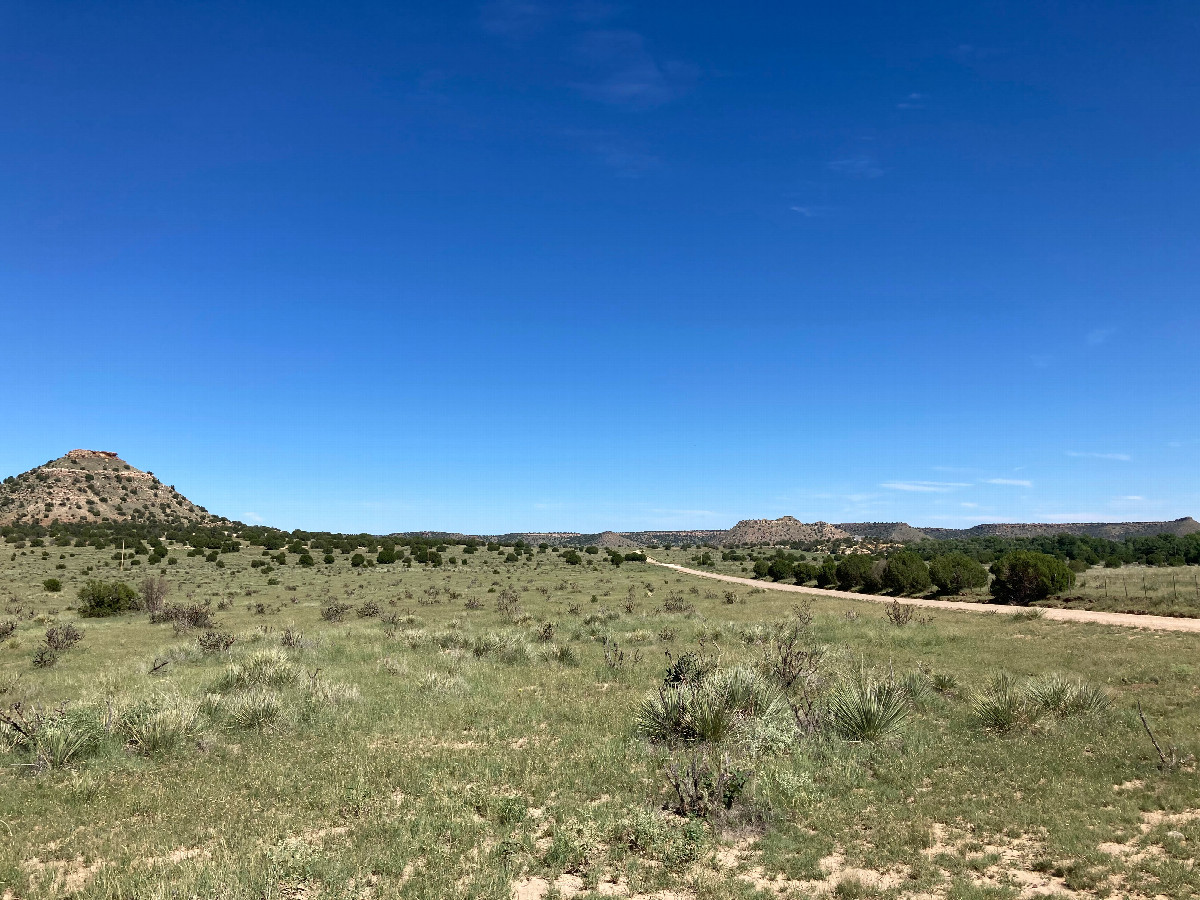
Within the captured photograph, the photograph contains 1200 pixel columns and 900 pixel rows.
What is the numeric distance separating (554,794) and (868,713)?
19.1 ft

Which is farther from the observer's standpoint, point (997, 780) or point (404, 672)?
point (404, 672)

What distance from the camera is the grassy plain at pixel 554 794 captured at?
702 cm

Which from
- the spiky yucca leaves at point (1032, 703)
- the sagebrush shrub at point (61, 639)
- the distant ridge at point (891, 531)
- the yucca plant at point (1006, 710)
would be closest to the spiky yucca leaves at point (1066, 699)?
the spiky yucca leaves at point (1032, 703)

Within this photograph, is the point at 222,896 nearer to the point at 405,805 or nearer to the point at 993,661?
the point at 405,805

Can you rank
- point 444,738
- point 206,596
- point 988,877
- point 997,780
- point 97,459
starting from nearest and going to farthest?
1. point 988,877
2. point 997,780
3. point 444,738
4. point 206,596
5. point 97,459

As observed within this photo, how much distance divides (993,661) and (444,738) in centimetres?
1594

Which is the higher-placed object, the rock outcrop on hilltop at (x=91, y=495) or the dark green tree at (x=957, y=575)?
the rock outcrop on hilltop at (x=91, y=495)

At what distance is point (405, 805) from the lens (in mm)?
8922

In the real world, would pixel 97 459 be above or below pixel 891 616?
above

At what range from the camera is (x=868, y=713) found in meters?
11.6

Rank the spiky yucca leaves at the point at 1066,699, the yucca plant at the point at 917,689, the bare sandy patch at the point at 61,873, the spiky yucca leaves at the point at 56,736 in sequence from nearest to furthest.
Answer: the bare sandy patch at the point at 61,873 < the spiky yucca leaves at the point at 56,736 < the spiky yucca leaves at the point at 1066,699 < the yucca plant at the point at 917,689

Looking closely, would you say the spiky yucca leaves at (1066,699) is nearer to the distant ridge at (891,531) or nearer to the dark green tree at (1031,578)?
the dark green tree at (1031,578)

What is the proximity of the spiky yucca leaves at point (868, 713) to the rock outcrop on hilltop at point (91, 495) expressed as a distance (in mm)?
96067

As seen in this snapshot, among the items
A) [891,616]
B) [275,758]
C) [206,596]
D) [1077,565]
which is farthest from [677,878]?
[1077,565]
